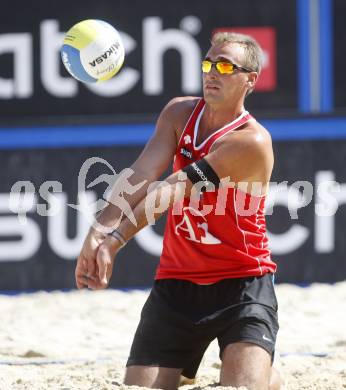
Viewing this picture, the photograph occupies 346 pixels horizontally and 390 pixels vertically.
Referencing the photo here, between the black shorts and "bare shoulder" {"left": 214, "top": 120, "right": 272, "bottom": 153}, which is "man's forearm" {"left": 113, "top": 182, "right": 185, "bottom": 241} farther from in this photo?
the black shorts

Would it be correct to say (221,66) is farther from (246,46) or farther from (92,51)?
(92,51)

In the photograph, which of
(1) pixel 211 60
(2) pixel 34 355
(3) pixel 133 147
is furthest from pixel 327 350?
(3) pixel 133 147

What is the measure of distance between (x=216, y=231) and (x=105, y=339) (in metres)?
2.03

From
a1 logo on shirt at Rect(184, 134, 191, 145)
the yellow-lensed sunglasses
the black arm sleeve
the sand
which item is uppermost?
Result: the yellow-lensed sunglasses

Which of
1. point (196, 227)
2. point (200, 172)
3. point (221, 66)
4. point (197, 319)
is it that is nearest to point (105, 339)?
point (197, 319)

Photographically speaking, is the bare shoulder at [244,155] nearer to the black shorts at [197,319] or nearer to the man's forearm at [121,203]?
the man's forearm at [121,203]

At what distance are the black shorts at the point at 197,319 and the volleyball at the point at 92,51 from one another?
117 centimetres

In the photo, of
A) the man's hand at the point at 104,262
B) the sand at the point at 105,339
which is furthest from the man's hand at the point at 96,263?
the sand at the point at 105,339

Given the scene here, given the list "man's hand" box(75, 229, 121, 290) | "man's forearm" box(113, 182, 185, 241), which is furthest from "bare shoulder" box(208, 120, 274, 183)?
"man's hand" box(75, 229, 121, 290)

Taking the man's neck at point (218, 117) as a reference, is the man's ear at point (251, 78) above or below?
above

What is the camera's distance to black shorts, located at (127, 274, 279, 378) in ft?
13.9

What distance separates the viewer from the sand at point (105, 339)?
15.6 ft

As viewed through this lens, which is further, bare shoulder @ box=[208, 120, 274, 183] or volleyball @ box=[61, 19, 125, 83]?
volleyball @ box=[61, 19, 125, 83]

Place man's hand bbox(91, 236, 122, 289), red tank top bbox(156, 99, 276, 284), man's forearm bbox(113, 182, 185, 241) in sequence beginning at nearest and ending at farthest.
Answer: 1. man's hand bbox(91, 236, 122, 289)
2. man's forearm bbox(113, 182, 185, 241)
3. red tank top bbox(156, 99, 276, 284)
